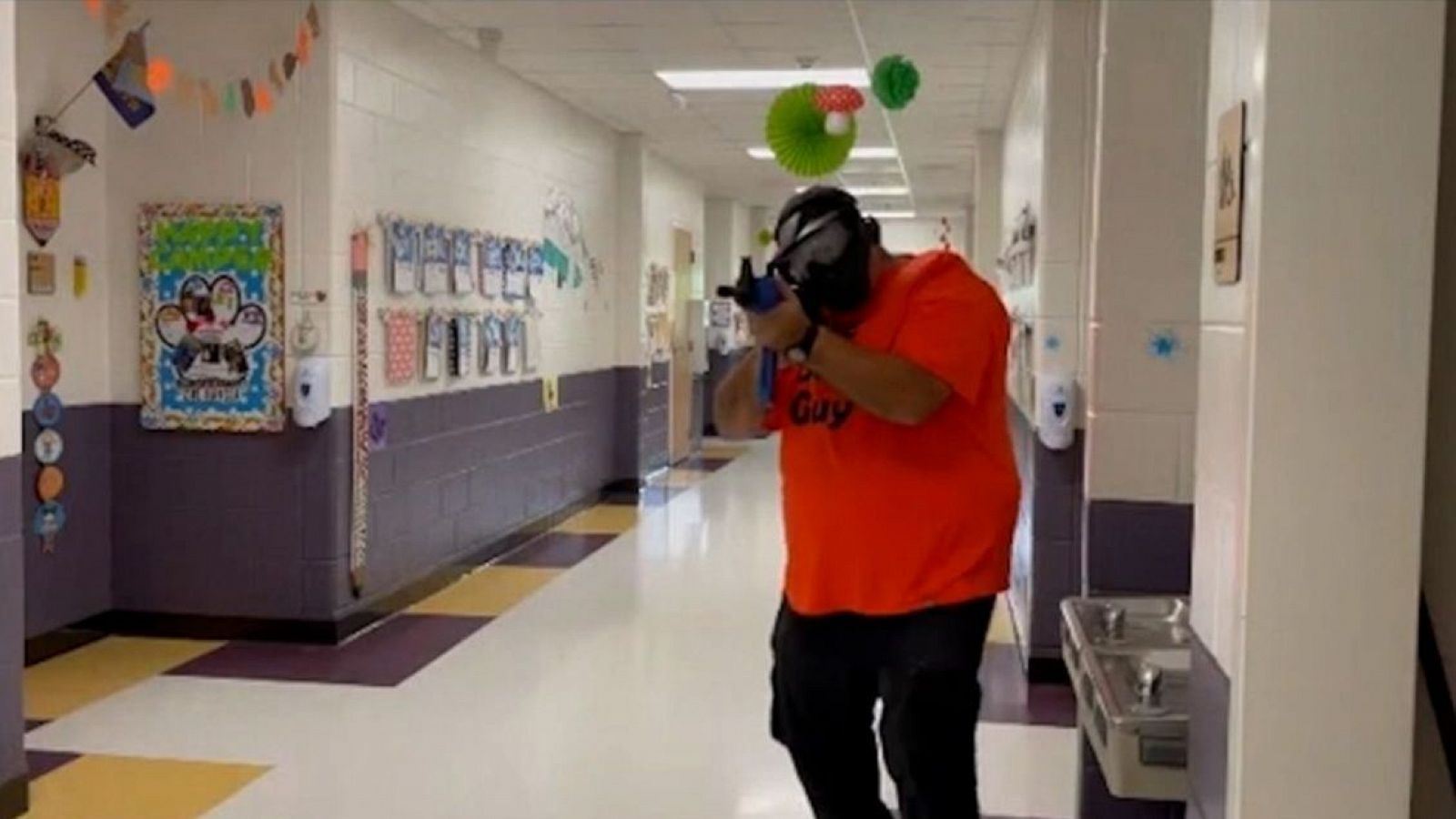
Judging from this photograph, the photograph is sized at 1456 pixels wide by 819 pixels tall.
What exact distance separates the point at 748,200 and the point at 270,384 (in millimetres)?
10502

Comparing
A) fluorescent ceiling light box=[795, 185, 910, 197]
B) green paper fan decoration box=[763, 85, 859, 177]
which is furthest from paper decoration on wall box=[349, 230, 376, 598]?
fluorescent ceiling light box=[795, 185, 910, 197]

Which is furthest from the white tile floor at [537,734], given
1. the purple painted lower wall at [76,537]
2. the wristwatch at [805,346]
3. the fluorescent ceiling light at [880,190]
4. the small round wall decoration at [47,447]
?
the fluorescent ceiling light at [880,190]

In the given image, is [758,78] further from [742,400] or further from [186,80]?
[742,400]

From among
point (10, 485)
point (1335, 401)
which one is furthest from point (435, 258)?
point (1335, 401)

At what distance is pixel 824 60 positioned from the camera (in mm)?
7078

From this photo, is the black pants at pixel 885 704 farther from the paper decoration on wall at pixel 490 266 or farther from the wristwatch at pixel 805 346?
the paper decoration on wall at pixel 490 266

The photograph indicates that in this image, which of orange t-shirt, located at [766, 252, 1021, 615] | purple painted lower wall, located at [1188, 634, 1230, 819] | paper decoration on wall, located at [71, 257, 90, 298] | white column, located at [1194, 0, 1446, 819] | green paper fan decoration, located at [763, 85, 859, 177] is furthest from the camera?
paper decoration on wall, located at [71, 257, 90, 298]

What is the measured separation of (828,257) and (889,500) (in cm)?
42

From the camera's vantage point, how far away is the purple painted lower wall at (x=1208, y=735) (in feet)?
5.59

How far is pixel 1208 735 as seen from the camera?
5.94 feet

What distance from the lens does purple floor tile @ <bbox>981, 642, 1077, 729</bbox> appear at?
4.69 meters

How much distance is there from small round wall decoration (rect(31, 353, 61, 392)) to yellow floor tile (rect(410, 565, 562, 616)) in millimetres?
1766

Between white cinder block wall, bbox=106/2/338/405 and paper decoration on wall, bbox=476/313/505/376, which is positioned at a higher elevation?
white cinder block wall, bbox=106/2/338/405

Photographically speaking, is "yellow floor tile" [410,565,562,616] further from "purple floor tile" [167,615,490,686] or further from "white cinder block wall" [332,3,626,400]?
"white cinder block wall" [332,3,626,400]
